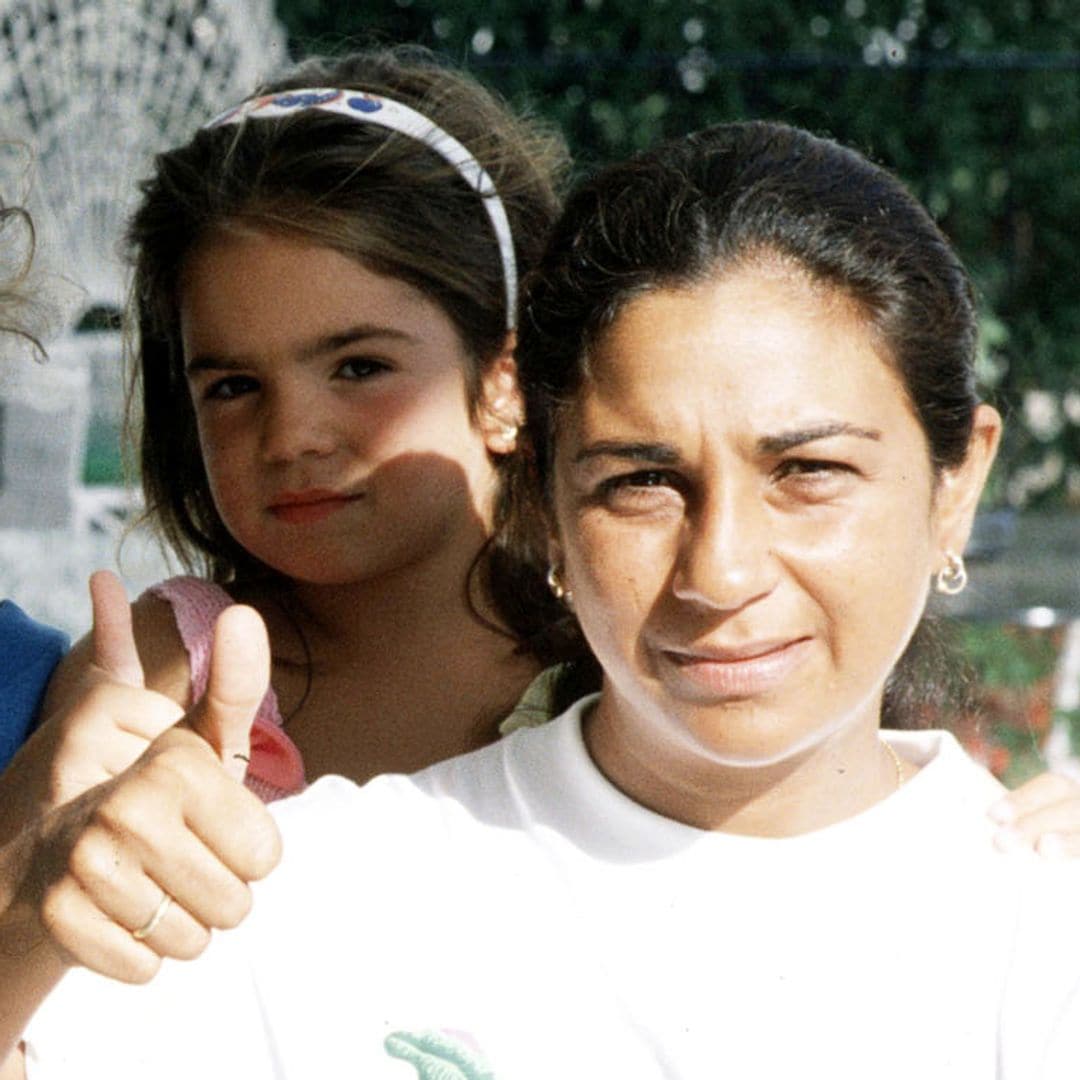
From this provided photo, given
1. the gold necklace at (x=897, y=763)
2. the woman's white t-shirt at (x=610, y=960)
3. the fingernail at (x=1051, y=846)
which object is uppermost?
the fingernail at (x=1051, y=846)

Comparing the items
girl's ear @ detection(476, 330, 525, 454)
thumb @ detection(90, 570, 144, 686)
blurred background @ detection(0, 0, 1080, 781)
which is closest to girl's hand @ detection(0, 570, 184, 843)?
thumb @ detection(90, 570, 144, 686)

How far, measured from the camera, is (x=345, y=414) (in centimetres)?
232

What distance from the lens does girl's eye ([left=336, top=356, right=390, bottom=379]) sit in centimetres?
235

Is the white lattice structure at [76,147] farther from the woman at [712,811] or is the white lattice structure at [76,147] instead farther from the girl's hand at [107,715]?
the woman at [712,811]

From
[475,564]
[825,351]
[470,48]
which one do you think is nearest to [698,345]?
[825,351]

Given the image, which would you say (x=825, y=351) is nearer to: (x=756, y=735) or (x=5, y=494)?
(x=756, y=735)

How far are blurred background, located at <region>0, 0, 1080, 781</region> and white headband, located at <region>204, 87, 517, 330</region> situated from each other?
3.51ft

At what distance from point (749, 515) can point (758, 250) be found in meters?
0.24

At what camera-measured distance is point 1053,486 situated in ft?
23.0

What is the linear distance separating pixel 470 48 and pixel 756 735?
442 cm

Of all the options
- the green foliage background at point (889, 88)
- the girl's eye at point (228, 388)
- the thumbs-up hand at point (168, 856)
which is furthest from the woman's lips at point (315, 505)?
the green foliage background at point (889, 88)

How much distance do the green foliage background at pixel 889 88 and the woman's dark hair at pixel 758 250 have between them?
371 centimetres

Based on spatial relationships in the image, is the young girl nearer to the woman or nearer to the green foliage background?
the woman

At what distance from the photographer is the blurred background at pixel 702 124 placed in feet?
14.0
